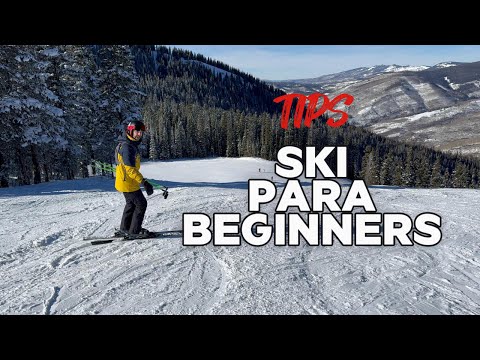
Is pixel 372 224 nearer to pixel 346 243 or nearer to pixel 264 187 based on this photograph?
pixel 346 243

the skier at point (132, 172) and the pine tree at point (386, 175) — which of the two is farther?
the pine tree at point (386, 175)

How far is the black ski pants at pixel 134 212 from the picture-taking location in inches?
269

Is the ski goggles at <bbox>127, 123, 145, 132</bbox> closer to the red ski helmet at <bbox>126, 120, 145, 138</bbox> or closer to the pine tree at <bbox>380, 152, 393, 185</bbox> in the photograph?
the red ski helmet at <bbox>126, 120, 145, 138</bbox>

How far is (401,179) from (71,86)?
6551 centimetres

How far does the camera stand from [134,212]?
7035mm

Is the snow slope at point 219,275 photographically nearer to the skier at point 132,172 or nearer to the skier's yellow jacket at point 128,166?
the skier at point 132,172

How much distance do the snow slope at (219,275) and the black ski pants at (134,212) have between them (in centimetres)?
37

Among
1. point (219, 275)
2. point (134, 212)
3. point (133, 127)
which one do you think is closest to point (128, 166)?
point (133, 127)

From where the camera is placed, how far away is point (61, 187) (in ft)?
45.8

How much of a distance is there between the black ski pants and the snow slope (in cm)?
37

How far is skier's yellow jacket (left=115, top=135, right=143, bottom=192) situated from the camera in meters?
6.45

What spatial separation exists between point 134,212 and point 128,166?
3.49 ft

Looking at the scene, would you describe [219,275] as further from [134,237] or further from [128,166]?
[128,166]

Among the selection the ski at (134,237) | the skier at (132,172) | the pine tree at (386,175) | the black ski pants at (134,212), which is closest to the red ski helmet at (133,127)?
the skier at (132,172)
